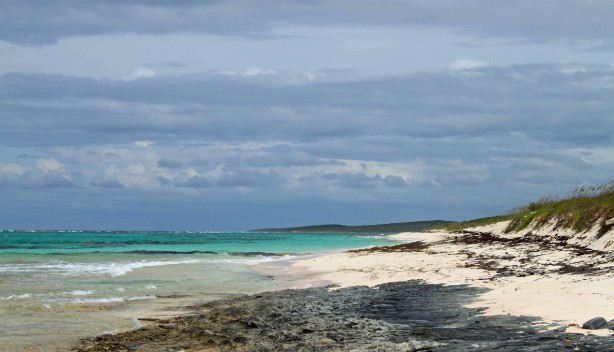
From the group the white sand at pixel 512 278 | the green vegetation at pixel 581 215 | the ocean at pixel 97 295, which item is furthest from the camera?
the green vegetation at pixel 581 215

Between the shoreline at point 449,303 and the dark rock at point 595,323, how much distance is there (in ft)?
0.41

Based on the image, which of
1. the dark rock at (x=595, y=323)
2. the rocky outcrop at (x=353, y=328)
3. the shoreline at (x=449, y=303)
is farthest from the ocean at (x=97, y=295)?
the dark rock at (x=595, y=323)

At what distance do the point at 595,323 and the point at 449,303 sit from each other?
5.86 meters

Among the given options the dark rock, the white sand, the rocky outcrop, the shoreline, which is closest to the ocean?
the shoreline

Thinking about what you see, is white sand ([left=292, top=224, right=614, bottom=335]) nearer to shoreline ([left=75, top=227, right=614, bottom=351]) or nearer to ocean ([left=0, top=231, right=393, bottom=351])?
shoreline ([left=75, top=227, right=614, bottom=351])

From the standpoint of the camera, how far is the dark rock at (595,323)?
10.3 meters

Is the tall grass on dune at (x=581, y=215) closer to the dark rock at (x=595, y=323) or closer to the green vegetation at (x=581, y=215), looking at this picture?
the green vegetation at (x=581, y=215)

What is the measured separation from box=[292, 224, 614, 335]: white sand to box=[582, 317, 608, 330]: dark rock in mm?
137

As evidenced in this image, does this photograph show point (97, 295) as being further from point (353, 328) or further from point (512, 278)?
point (512, 278)

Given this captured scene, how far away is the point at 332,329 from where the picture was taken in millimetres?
13398

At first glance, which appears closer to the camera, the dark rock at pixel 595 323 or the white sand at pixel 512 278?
the dark rock at pixel 595 323

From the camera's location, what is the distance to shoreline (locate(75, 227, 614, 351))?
11.7 metres

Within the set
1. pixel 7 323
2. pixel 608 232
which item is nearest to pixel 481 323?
pixel 7 323

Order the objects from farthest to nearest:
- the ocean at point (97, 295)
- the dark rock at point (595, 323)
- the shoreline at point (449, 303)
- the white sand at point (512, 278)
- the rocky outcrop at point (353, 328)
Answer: the ocean at point (97, 295) → the white sand at point (512, 278) → the shoreline at point (449, 303) → the rocky outcrop at point (353, 328) → the dark rock at point (595, 323)
